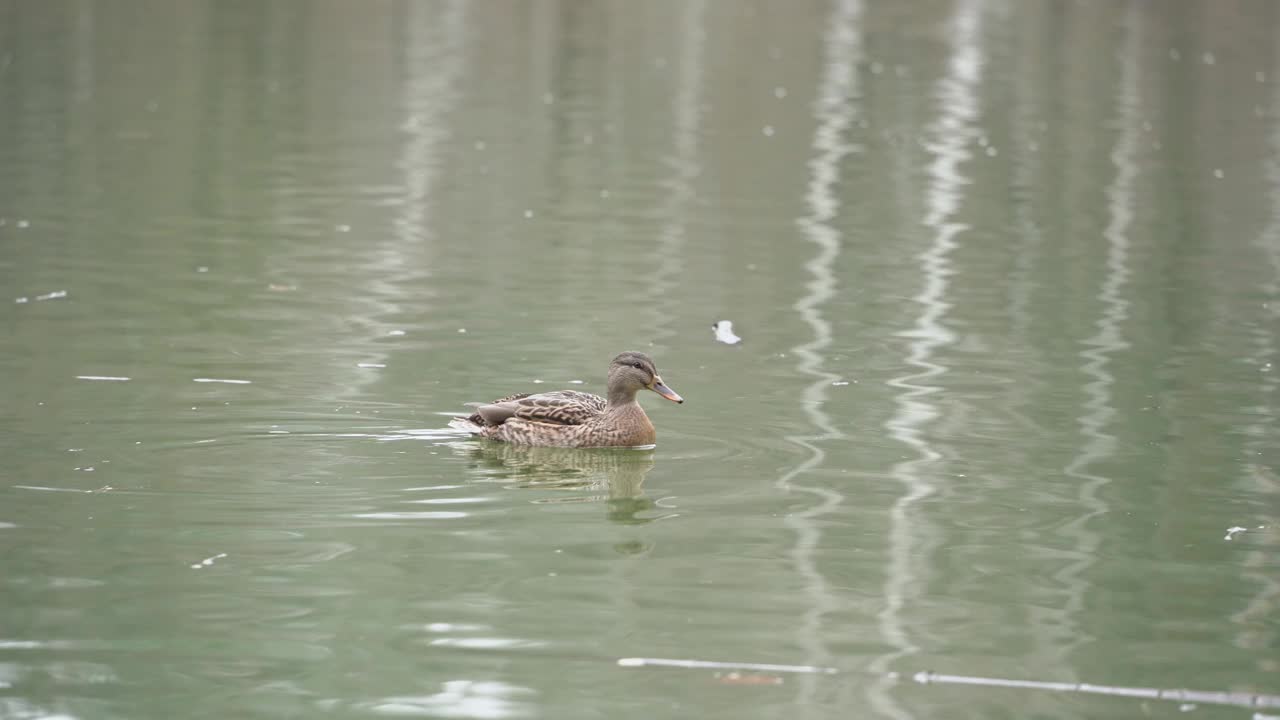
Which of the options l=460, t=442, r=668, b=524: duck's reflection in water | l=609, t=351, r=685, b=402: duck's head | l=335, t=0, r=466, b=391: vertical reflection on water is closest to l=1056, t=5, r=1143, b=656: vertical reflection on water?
l=460, t=442, r=668, b=524: duck's reflection in water

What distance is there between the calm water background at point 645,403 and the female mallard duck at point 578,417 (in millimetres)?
152

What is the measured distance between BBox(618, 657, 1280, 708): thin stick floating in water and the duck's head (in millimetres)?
3557

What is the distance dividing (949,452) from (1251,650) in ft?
10.4

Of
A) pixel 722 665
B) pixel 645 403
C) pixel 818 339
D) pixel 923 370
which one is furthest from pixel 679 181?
pixel 722 665

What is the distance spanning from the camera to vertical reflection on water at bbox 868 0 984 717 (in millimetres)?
7918

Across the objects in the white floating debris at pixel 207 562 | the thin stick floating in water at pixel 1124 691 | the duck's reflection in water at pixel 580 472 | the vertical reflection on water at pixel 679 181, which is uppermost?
the white floating debris at pixel 207 562

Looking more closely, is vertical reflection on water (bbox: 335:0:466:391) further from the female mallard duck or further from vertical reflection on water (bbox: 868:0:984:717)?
vertical reflection on water (bbox: 868:0:984:717)

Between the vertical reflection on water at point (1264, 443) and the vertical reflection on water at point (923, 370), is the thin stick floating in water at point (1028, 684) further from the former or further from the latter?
the vertical reflection on water at point (1264, 443)

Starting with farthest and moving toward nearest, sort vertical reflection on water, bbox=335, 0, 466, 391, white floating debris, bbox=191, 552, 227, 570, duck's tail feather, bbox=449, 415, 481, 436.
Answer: vertical reflection on water, bbox=335, 0, 466, 391 < duck's tail feather, bbox=449, 415, 481, 436 < white floating debris, bbox=191, 552, 227, 570

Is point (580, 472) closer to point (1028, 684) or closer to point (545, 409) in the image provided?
point (545, 409)

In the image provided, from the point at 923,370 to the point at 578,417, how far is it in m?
2.99

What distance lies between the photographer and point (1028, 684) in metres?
7.23

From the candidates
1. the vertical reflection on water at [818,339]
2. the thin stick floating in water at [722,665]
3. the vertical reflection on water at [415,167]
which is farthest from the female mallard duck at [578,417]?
the thin stick floating in water at [722,665]

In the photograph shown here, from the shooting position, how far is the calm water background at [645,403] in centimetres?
745
